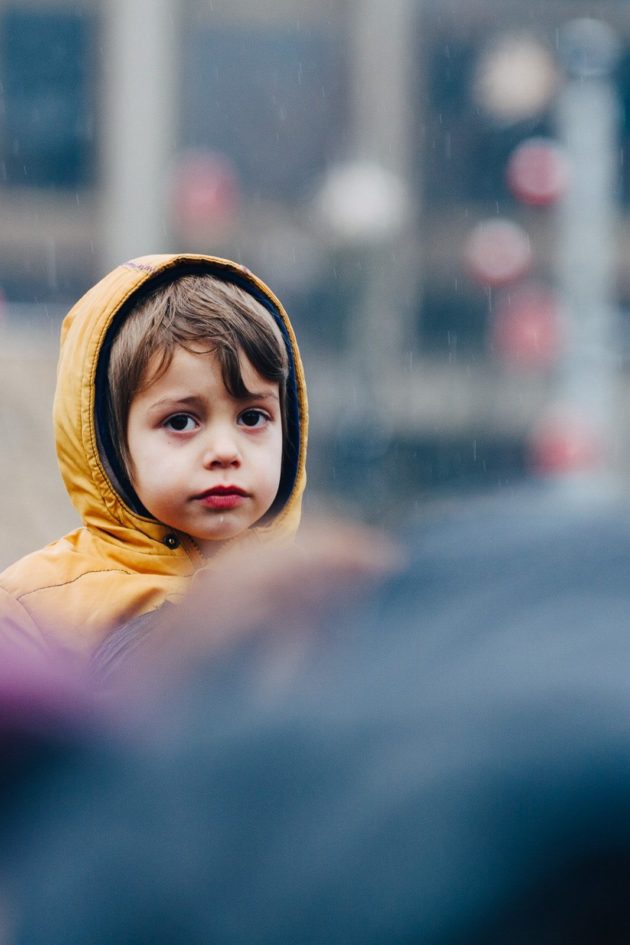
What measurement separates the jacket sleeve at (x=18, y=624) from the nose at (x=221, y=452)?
0.26m

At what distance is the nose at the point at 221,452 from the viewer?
161 centimetres

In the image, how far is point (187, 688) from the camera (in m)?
0.84

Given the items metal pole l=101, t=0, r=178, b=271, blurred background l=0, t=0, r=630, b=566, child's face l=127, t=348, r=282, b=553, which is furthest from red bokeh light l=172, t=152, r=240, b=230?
child's face l=127, t=348, r=282, b=553

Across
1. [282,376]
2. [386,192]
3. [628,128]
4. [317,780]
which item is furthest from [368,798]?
[628,128]

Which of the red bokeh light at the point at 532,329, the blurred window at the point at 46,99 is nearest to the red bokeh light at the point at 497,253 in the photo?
the red bokeh light at the point at 532,329

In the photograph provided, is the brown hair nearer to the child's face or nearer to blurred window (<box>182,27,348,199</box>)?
the child's face

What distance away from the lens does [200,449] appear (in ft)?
5.30

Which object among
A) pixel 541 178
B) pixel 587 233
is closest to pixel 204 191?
pixel 541 178

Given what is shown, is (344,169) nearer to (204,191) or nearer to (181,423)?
(204,191)

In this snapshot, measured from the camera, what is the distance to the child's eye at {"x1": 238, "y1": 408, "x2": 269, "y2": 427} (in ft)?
5.46

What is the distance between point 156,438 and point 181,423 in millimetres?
34

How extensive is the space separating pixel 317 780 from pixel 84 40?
23.1m

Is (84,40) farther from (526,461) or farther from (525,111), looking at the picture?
(526,461)

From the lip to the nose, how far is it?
0.09 feet
